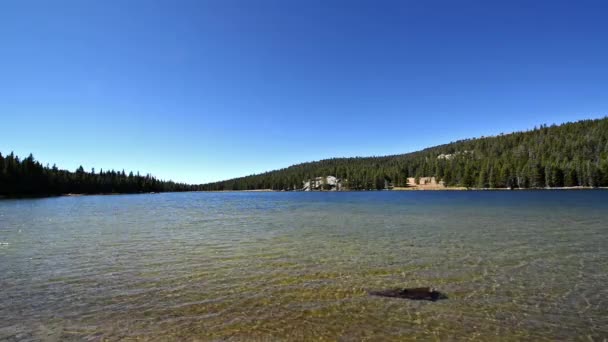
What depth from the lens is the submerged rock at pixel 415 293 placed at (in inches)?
453

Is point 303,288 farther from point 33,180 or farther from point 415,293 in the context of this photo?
point 33,180

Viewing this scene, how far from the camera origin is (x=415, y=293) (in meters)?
12.0

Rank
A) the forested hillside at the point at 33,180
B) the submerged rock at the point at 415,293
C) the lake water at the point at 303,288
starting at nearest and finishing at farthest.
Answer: the lake water at the point at 303,288 → the submerged rock at the point at 415,293 → the forested hillside at the point at 33,180

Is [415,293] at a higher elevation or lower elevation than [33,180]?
lower

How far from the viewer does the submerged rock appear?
1151cm

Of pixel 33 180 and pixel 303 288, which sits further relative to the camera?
pixel 33 180

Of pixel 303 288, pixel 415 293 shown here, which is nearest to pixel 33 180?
pixel 303 288

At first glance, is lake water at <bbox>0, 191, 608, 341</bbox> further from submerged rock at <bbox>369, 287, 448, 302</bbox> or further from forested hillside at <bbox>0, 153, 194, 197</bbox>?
forested hillside at <bbox>0, 153, 194, 197</bbox>

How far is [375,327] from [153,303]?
7418mm

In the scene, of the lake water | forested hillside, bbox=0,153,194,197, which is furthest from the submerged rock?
forested hillside, bbox=0,153,194,197

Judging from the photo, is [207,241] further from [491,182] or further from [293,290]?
[491,182]

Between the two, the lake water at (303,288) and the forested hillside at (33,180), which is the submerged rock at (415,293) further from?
the forested hillside at (33,180)

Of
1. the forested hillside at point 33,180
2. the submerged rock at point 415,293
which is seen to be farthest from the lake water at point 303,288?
the forested hillside at point 33,180

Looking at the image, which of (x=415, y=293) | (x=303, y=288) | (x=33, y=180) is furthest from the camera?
(x=33, y=180)
